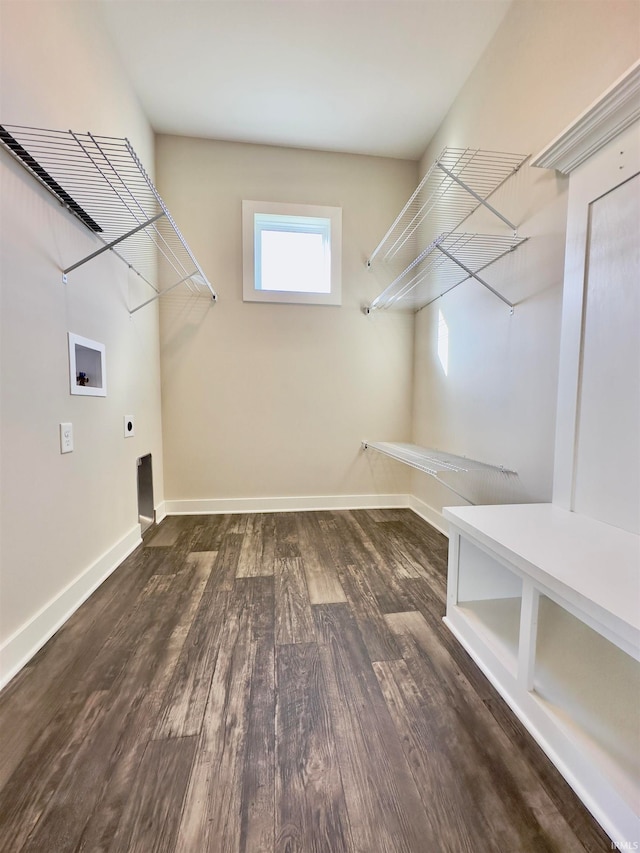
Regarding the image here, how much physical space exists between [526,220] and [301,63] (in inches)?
63.7

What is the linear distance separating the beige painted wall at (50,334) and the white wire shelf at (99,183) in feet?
0.16

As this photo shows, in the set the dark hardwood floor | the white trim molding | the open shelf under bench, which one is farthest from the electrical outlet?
the white trim molding

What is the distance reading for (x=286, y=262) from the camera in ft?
9.43

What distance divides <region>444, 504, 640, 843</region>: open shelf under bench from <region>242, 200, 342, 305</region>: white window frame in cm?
208

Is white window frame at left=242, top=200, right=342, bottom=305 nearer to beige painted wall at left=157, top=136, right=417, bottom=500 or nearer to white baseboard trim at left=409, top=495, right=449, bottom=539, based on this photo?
beige painted wall at left=157, top=136, right=417, bottom=500

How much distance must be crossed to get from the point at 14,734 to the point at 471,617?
1474 millimetres

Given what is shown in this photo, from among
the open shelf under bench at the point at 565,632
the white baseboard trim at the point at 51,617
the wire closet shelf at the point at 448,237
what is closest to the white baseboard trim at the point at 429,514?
the open shelf under bench at the point at 565,632

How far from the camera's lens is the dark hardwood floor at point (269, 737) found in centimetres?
73

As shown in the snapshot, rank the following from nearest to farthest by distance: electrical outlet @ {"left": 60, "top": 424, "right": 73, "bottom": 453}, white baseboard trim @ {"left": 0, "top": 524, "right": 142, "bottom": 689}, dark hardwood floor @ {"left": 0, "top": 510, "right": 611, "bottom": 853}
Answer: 1. dark hardwood floor @ {"left": 0, "top": 510, "right": 611, "bottom": 853}
2. white baseboard trim @ {"left": 0, "top": 524, "right": 142, "bottom": 689}
3. electrical outlet @ {"left": 60, "top": 424, "right": 73, "bottom": 453}

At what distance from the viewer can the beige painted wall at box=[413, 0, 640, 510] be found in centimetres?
128

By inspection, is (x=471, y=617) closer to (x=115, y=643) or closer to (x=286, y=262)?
(x=115, y=643)

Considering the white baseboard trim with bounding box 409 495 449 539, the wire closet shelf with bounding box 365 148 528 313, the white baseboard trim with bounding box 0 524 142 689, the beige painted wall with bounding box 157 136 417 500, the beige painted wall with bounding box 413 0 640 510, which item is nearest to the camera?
the white baseboard trim with bounding box 0 524 142 689

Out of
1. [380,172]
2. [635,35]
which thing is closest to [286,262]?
[380,172]

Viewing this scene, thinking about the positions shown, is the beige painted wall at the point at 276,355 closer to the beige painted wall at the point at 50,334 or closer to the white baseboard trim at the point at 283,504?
the white baseboard trim at the point at 283,504
